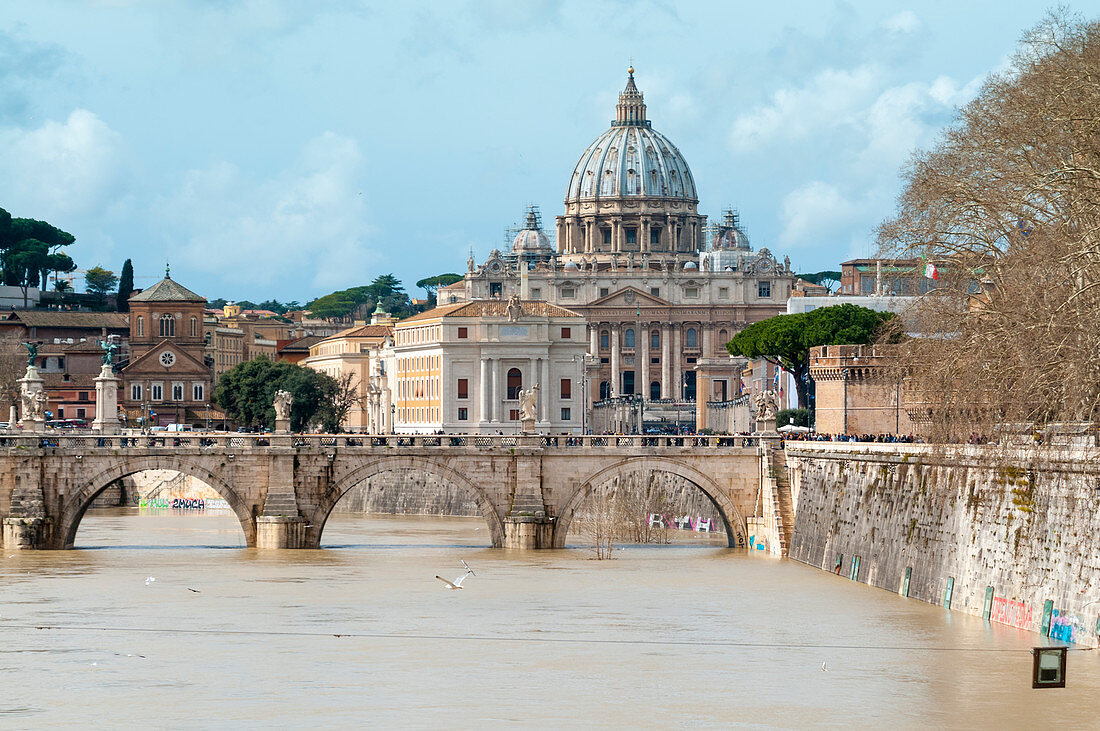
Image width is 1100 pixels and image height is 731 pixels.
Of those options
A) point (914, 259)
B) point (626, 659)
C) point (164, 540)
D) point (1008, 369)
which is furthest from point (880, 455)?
point (164, 540)

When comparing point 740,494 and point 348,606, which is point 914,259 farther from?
point 348,606

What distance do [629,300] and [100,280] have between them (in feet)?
150

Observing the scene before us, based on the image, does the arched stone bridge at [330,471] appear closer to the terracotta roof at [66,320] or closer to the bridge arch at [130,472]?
the bridge arch at [130,472]

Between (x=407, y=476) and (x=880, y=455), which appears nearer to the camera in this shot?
(x=880, y=455)

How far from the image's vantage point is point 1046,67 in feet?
147

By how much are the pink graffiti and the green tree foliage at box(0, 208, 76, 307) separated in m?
128

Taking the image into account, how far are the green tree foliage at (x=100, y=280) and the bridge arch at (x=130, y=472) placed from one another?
11777 cm

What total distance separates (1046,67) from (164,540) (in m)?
35.0

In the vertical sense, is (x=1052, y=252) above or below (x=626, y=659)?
above

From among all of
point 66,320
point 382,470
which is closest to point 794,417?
point 382,470

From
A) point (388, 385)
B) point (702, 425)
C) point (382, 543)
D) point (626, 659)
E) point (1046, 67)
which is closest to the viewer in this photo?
point (626, 659)

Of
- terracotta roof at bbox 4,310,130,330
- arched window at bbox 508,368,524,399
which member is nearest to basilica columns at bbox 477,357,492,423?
arched window at bbox 508,368,524,399

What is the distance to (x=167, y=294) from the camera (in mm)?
134250

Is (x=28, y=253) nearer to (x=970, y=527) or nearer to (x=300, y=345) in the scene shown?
(x=300, y=345)
